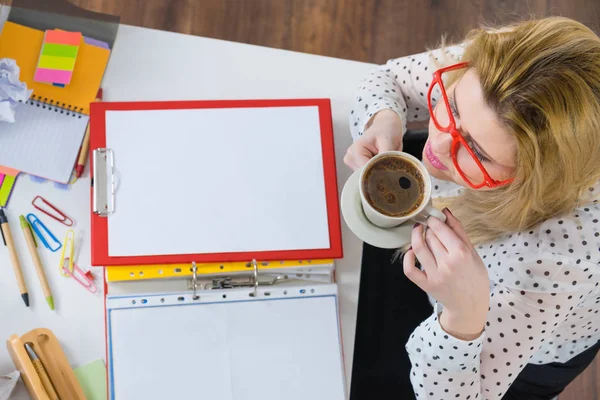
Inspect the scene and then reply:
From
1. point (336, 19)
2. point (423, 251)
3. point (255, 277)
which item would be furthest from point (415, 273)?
point (336, 19)

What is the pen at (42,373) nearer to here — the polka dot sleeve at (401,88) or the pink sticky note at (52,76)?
the pink sticky note at (52,76)

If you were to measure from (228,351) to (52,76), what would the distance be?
60 centimetres

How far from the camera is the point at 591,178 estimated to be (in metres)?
0.89

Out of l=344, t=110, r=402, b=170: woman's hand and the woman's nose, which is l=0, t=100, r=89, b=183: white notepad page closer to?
l=344, t=110, r=402, b=170: woman's hand

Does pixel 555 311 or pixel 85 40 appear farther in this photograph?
pixel 85 40

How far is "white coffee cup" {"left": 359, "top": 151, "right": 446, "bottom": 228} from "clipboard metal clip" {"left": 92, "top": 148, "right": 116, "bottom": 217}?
1.49 feet

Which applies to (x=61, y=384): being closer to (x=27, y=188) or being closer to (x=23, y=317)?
(x=23, y=317)

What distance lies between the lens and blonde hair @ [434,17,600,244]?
791 millimetres

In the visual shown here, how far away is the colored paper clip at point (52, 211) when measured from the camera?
3.60ft

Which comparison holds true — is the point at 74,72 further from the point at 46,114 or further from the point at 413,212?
the point at 413,212

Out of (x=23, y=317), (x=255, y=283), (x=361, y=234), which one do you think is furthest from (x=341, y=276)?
(x=23, y=317)

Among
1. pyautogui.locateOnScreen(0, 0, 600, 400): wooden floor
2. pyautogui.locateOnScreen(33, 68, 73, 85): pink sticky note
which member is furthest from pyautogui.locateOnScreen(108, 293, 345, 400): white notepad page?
pyautogui.locateOnScreen(0, 0, 600, 400): wooden floor

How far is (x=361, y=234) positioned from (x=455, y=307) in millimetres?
171

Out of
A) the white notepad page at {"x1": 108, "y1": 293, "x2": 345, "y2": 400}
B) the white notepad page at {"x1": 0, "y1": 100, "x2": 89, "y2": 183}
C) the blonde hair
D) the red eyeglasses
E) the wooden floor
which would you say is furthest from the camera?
the wooden floor
